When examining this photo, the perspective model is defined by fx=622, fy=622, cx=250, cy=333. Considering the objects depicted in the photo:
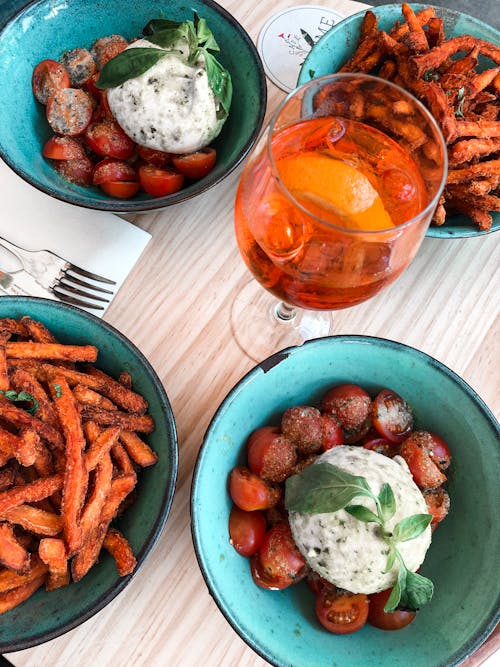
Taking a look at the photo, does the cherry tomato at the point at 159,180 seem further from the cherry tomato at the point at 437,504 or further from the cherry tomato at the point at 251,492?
the cherry tomato at the point at 437,504

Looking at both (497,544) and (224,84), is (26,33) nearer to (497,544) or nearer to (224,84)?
(224,84)

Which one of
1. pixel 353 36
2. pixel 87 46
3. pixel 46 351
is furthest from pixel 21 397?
pixel 353 36

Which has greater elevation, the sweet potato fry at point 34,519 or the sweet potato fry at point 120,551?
the sweet potato fry at point 34,519

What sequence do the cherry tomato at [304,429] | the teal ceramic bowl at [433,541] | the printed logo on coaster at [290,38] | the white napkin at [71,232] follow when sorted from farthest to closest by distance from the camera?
A: 1. the printed logo on coaster at [290,38]
2. the white napkin at [71,232]
3. the cherry tomato at [304,429]
4. the teal ceramic bowl at [433,541]

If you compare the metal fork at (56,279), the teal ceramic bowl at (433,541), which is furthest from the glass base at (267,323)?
the metal fork at (56,279)

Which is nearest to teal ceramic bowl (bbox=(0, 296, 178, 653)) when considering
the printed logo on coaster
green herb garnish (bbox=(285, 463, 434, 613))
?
green herb garnish (bbox=(285, 463, 434, 613))

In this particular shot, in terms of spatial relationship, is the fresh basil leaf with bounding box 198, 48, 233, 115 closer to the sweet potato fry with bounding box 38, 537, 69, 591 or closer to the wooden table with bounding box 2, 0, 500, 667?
the wooden table with bounding box 2, 0, 500, 667

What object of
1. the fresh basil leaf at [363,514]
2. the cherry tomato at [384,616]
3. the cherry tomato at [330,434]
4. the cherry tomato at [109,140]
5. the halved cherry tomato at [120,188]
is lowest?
the cherry tomato at [384,616]

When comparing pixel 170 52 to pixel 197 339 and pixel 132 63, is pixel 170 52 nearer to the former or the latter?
pixel 132 63
